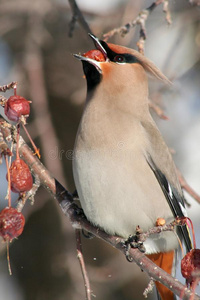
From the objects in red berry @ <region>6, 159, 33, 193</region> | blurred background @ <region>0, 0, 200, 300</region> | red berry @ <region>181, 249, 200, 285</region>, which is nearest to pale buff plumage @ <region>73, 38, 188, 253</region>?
red berry @ <region>6, 159, 33, 193</region>

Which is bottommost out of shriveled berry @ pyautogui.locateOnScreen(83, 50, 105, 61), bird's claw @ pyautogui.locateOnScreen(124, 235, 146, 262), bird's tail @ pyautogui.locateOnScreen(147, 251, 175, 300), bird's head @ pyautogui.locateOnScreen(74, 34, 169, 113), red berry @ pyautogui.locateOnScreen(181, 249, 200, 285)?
bird's tail @ pyautogui.locateOnScreen(147, 251, 175, 300)

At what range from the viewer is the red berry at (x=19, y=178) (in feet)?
7.55

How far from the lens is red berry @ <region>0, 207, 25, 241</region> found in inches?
85.2

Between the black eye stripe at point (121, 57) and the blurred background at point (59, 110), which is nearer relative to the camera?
the black eye stripe at point (121, 57)

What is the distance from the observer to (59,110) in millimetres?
4535

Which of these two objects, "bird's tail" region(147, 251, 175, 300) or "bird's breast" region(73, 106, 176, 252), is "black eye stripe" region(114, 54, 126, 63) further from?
"bird's tail" region(147, 251, 175, 300)

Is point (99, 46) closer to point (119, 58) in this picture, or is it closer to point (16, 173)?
point (119, 58)

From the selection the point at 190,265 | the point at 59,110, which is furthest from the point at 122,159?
the point at 59,110

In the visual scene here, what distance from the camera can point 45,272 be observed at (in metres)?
4.29

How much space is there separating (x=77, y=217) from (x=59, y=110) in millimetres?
1702

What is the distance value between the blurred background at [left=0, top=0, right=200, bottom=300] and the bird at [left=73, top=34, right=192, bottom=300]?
37.9 inches

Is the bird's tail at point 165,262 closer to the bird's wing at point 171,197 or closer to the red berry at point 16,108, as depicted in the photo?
the bird's wing at point 171,197

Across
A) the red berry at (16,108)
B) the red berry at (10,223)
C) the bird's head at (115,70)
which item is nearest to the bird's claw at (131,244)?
the red berry at (10,223)

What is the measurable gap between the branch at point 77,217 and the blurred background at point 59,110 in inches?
38.8
